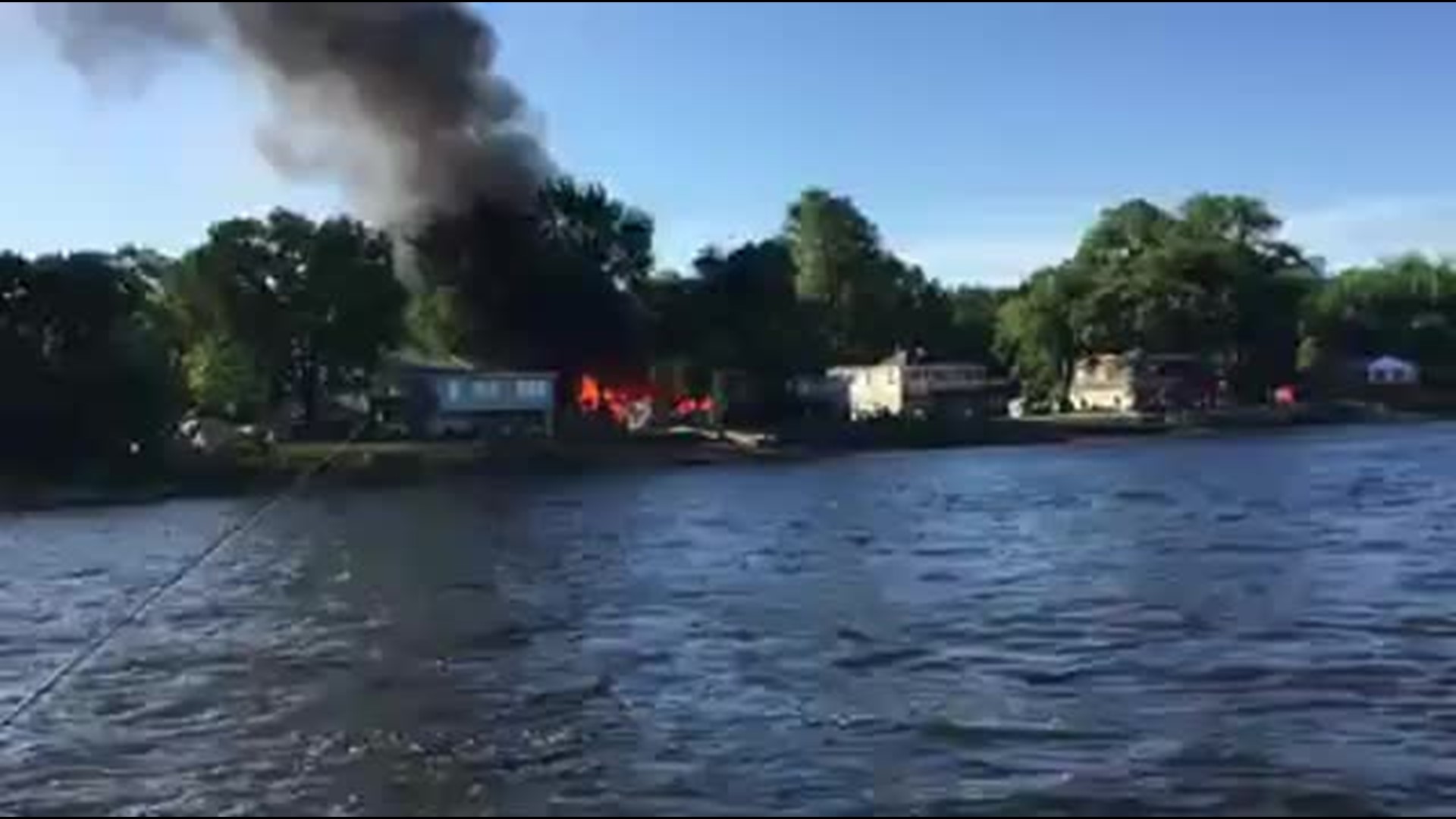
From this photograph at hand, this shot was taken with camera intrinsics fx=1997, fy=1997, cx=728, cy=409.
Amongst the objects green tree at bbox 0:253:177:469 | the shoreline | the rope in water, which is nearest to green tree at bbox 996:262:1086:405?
the shoreline

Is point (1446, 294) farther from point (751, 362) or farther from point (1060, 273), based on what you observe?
point (751, 362)

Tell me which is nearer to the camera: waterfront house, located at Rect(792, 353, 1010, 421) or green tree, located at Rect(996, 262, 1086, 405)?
waterfront house, located at Rect(792, 353, 1010, 421)

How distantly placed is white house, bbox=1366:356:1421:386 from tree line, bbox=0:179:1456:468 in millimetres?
3983

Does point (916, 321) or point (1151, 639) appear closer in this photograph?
point (1151, 639)

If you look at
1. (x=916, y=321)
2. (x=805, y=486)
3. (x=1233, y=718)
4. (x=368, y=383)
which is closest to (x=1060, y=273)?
(x=916, y=321)

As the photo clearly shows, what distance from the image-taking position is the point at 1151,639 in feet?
86.0

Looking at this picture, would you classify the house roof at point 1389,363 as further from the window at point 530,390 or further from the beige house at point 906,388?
the window at point 530,390

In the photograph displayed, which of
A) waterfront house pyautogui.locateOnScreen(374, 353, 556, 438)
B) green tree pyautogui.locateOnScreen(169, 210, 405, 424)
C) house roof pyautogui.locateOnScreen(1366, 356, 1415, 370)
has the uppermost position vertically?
green tree pyautogui.locateOnScreen(169, 210, 405, 424)

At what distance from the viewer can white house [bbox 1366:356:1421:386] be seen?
6260 inches

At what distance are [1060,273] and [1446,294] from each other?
4634cm

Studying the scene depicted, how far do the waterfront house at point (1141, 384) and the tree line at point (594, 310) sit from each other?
162cm

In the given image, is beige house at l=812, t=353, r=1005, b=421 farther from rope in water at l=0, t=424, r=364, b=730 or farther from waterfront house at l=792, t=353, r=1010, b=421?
rope in water at l=0, t=424, r=364, b=730

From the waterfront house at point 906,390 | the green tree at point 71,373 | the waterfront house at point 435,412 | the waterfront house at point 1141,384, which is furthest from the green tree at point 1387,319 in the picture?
the green tree at point 71,373

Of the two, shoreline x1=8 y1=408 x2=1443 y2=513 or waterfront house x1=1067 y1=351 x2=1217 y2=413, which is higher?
waterfront house x1=1067 y1=351 x2=1217 y2=413
